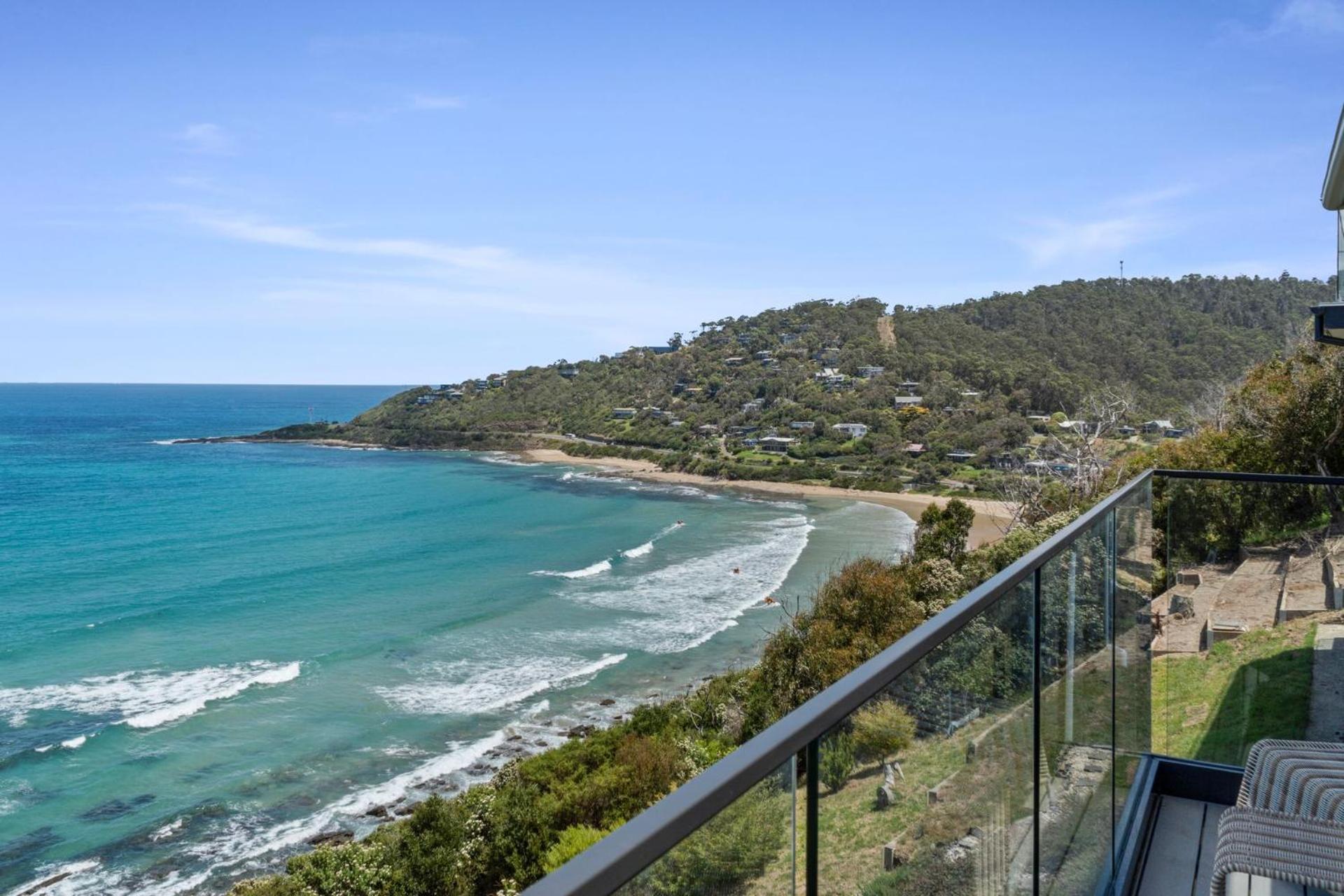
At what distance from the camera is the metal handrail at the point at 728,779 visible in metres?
0.55

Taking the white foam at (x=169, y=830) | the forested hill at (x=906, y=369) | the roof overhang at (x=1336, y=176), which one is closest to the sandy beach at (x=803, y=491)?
the forested hill at (x=906, y=369)

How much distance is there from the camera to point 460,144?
2488 cm

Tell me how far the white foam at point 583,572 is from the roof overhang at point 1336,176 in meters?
23.1

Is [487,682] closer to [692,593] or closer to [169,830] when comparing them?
[169,830]

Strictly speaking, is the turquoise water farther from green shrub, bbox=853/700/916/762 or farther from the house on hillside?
green shrub, bbox=853/700/916/762

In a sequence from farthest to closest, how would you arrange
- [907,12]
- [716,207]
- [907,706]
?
1. [716,207]
2. [907,12]
3. [907,706]

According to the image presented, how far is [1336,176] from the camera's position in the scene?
24.0 ft

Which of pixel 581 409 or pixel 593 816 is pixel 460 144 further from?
pixel 581 409

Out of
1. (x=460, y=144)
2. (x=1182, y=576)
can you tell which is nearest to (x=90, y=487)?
(x=460, y=144)

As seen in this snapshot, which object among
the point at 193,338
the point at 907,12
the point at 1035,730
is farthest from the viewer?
the point at 193,338

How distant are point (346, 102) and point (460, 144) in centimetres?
551

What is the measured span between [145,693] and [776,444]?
41.0m

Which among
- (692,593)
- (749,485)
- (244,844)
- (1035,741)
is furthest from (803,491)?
(1035,741)

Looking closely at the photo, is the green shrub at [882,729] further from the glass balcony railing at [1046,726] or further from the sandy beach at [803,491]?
the sandy beach at [803,491]
